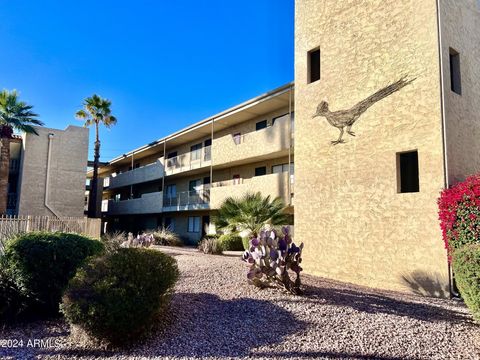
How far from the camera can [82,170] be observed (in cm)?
3141

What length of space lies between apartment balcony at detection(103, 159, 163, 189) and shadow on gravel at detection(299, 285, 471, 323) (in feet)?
79.0

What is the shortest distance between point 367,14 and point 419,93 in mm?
3519

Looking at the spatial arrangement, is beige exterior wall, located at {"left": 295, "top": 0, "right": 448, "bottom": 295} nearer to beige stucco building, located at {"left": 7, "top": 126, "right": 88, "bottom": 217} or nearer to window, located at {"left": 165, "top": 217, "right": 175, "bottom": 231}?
window, located at {"left": 165, "top": 217, "right": 175, "bottom": 231}

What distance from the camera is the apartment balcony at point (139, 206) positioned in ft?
98.3

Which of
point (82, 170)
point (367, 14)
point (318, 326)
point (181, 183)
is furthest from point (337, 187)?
point (82, 170)

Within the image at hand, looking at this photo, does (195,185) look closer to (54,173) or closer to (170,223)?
(170,223)

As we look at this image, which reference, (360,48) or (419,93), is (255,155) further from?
(419,93)

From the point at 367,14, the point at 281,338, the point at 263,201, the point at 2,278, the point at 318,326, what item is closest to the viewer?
the point at 281,338

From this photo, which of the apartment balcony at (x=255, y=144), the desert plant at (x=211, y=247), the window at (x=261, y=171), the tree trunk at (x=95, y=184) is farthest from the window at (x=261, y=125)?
the tree trunk at (x=95, y=184)

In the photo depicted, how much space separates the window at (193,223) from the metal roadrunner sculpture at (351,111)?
16806mm

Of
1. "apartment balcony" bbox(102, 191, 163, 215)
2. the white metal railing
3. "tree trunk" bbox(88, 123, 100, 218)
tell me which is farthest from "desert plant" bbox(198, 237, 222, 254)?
"tree trunk" bbox(88, 123, 100, 218)

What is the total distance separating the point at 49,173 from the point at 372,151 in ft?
87.1

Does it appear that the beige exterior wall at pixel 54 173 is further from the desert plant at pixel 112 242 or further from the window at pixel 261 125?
the window at pixel 261 125

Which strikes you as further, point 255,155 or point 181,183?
point 181,183
